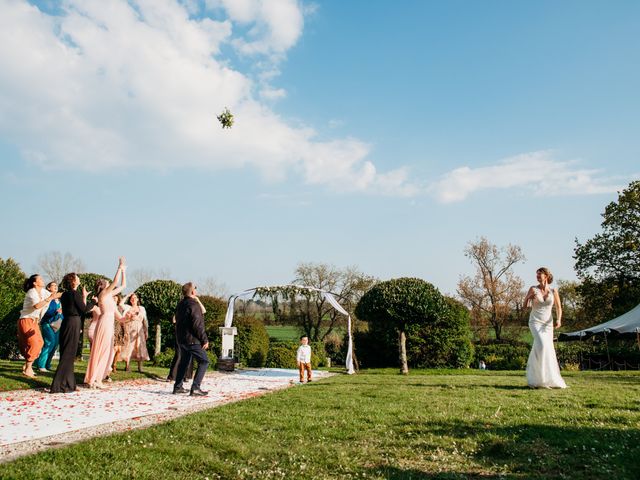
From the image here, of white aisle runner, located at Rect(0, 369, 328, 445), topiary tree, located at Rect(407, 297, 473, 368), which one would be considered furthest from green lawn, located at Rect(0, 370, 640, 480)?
topiary tree, located at Rect(407, 297, 473, 368)

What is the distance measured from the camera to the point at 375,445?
4672mm

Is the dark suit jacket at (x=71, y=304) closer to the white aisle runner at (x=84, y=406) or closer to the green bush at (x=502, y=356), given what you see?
the white aisle runner at (x=84, y=406)

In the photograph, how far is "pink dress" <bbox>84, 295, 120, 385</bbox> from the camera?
9523 millimetres

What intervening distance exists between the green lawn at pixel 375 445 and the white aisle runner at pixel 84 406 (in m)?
1.19

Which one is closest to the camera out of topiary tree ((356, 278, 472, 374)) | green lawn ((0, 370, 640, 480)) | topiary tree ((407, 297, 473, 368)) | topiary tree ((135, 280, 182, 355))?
green lawn ((0, 370, 640, 480))

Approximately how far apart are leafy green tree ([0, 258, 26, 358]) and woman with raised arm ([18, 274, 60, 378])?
5.69 meters

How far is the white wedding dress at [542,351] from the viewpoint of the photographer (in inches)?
374

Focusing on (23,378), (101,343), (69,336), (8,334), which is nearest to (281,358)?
(8,334)

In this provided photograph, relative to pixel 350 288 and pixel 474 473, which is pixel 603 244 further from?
pixel 474 473

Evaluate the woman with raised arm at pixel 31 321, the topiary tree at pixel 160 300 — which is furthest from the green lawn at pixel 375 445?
the topiary tree at pixel 160 300

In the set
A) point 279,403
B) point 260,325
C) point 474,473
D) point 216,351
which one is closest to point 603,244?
point 260,325

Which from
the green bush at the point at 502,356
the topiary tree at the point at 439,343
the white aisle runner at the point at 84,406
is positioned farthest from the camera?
the green bush at the point at 502,356

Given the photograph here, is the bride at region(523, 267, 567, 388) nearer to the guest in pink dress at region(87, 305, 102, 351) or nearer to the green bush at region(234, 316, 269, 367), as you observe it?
the guest in pink dress at region(87, 305, 102, 351)

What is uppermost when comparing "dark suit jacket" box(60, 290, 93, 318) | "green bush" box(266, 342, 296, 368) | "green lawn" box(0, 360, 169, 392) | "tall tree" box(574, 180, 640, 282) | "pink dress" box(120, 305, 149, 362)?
"tall tree" box(574, 180, 640, 282)
